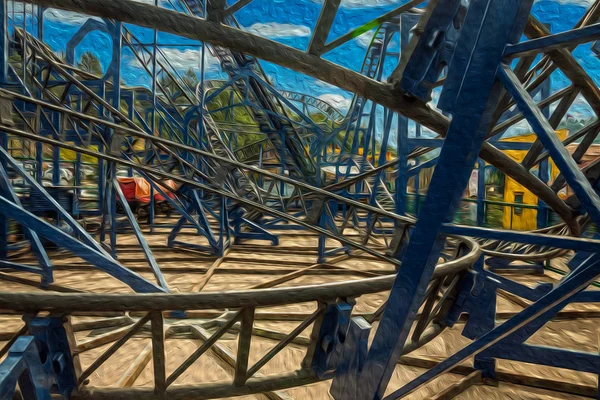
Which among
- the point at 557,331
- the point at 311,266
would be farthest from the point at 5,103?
the point at 557,331

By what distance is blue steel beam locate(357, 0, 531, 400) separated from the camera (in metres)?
1.38

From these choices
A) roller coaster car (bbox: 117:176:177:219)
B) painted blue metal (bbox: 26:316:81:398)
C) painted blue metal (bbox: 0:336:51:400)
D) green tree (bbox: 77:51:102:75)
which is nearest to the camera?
painted blue metal (bbox: 0:336:51:400)

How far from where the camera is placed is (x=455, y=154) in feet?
4.77

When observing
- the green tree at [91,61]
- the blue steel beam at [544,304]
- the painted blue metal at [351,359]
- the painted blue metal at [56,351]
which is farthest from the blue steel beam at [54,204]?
the green tree at [91,61]

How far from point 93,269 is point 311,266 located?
10.0 ft

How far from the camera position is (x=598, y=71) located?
482 inches

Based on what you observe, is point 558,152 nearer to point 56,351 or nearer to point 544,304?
point 544,304

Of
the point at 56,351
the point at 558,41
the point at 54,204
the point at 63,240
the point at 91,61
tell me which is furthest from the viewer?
the point at 91,61

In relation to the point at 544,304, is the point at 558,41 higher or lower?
higher

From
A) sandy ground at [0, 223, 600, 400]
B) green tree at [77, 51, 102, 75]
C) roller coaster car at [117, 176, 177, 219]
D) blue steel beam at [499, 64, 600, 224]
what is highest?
green tree at [77, 51, 102, 75]

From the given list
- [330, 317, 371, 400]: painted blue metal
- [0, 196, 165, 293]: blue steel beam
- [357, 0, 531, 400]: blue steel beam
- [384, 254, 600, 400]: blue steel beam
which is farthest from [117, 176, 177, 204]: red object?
[384, 254, 600, 400]: blue steel beam

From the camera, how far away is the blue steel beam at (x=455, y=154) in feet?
4.52

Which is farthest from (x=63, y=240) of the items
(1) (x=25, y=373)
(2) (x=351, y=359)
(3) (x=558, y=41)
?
(3) (x=558, y=41)

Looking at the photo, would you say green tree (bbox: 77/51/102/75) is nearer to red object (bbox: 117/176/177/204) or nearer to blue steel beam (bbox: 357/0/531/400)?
red object (bbox: 117/176/177/204)
